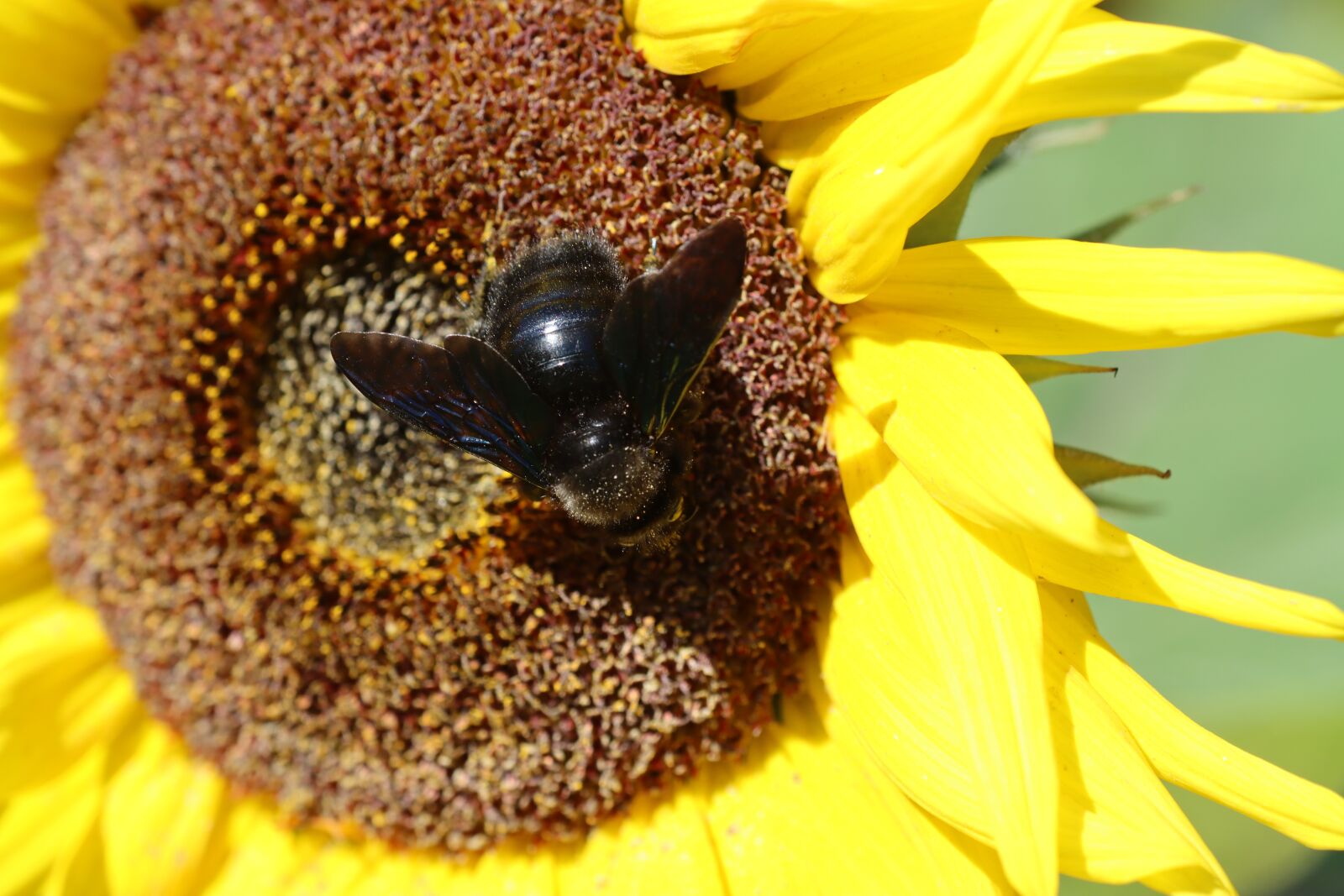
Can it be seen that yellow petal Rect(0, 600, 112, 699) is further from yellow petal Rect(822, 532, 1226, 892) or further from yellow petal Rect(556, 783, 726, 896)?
yellow petal Rect(822, 532, 1226, 892)

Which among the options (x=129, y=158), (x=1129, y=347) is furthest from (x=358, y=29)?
(x=1129, y=347)

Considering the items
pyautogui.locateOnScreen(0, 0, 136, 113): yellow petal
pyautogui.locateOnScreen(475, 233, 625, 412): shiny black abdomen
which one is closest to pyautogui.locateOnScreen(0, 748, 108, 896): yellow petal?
pyautogui.locateOnScreen(0, 0, 136, 113): yellow petal

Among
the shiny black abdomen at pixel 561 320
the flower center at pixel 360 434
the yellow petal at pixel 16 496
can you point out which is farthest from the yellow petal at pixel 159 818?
the shiny black abdomen at pixel 561 320

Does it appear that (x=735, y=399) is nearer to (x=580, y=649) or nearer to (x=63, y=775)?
(x=580, y=649)

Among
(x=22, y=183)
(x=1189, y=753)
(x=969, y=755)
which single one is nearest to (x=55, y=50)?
(x=22, y=183)

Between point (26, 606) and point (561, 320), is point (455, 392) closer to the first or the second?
point (561, 320)

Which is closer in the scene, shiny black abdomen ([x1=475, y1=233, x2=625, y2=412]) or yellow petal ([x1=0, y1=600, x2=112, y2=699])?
shiny black abdomen ([x1=475, y1=233, x2=625, y2=412])

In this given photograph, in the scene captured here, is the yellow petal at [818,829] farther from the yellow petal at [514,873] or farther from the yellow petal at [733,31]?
the yellow petal at [733,31]
